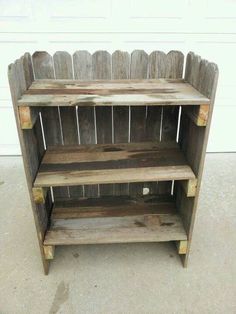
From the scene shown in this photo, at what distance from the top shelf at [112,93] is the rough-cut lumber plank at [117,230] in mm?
793

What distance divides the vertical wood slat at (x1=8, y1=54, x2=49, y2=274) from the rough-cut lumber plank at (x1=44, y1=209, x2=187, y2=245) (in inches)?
4.3

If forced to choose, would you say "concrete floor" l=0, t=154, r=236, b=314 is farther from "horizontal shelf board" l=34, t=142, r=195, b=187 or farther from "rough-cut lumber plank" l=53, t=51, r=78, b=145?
"rough-cut lumber plank" l=53, t=51, r=78, b=145

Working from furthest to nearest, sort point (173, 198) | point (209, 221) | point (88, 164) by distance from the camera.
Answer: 1. point (209, 221)
2. point (173, 198)
3. point (88, 164)

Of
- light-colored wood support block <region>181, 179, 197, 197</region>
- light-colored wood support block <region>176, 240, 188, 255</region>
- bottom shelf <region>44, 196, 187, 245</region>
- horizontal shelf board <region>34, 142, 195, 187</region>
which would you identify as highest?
horizontal shelf board <region>34, 142, 195, 187</region>

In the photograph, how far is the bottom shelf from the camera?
1.58 m

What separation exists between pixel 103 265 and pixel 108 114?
3.08ft

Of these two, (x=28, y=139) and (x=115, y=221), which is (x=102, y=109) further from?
(x=115, y=221)

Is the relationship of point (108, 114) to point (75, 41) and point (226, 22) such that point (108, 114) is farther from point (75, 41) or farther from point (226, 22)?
point (226, 22)

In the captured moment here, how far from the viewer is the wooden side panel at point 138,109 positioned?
1.50 m

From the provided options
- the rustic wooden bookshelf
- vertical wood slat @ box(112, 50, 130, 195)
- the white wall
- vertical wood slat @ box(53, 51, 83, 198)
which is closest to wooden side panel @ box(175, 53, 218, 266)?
the rustic wooden bookshelf

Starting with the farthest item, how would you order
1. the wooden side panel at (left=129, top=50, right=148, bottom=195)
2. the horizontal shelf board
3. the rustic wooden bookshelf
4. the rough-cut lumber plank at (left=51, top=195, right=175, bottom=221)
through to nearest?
1. the rough-cut lumber plank at (left=51, top=195, right=175, bottom=221)
2. the wooden side panel at (left=129, top=50, right=148, bottom=195)
3. the horizontal shelf board
4. the rustic wooden bookshelf

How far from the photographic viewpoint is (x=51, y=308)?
4.67 ft

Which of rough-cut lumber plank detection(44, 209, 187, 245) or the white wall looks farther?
the white wall

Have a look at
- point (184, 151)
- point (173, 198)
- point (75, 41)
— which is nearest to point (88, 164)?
point (184, 151)
